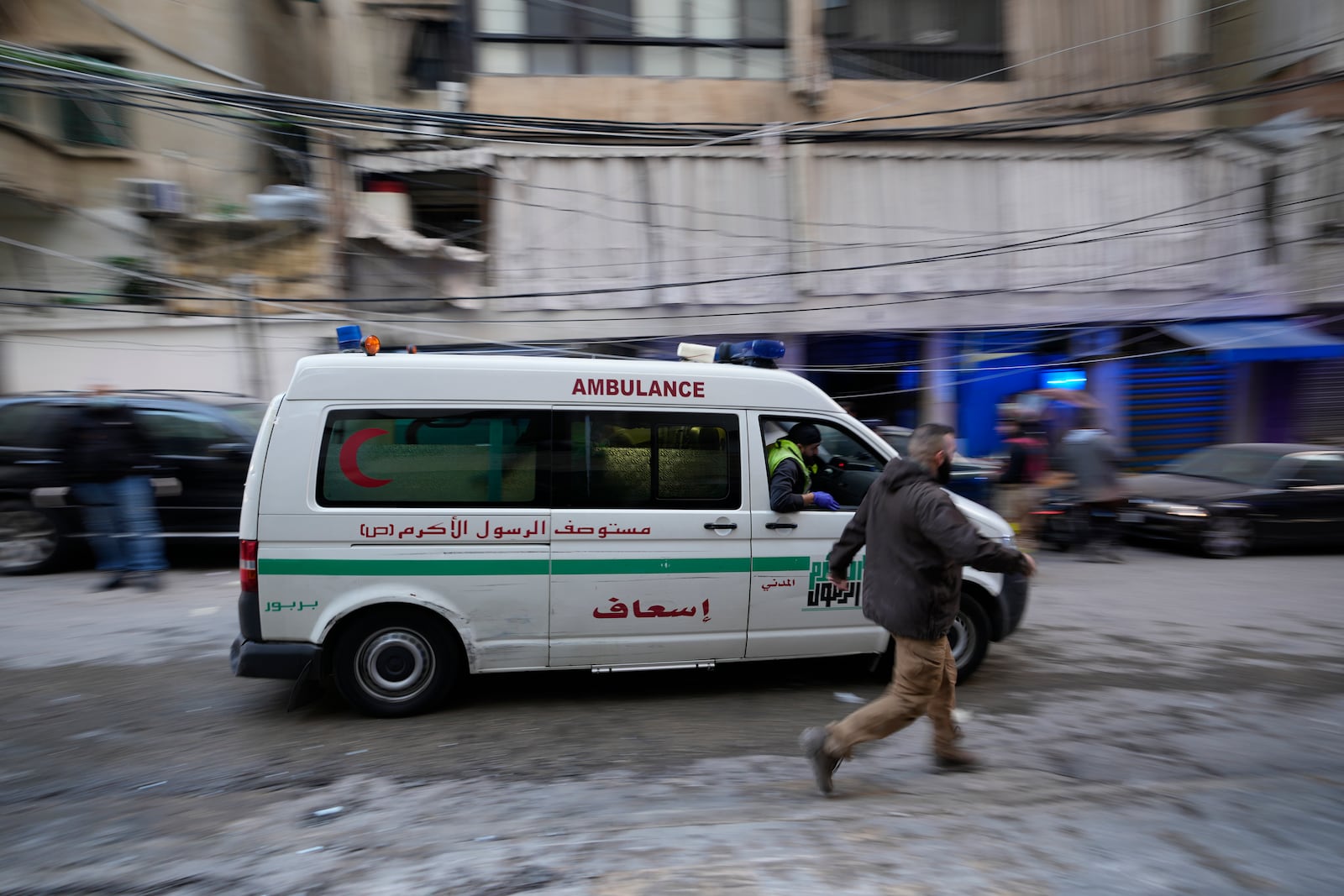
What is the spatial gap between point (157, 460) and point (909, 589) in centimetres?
784

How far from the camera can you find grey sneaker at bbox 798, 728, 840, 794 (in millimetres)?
3887

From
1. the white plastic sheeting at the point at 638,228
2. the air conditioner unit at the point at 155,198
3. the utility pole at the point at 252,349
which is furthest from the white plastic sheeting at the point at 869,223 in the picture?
the air conditioner unit at the point at 155,198

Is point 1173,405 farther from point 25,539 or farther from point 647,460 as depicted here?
point 25,539

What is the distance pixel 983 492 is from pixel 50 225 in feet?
48.0

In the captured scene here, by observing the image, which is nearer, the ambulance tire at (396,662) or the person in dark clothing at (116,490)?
the ambulance tire at (396,662)

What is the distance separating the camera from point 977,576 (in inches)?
208

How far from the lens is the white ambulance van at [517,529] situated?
4738 millimetres

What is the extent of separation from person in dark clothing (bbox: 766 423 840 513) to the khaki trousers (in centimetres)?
125

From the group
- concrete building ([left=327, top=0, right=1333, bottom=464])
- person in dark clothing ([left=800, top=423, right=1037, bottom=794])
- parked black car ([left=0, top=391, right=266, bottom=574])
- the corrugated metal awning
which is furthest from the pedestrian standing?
parked black car ([left=0, top=391, right=266, bottom=574])

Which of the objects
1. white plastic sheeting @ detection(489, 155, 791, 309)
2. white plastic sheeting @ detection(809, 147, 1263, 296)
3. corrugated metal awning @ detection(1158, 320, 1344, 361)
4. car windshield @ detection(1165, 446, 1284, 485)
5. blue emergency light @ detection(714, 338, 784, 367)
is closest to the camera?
blue emergency light @ detection(714, 338, 784, 367)

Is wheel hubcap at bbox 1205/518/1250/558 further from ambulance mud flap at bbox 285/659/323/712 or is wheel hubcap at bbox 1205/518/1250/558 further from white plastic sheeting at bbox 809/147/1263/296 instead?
ambulance mud flap at bbox 285/659/323/712

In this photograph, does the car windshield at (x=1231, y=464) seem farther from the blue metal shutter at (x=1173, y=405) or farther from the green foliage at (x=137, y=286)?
the green foliage at (x=137, y=286)

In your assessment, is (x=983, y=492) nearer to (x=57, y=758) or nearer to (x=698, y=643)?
(x=698, y=643)

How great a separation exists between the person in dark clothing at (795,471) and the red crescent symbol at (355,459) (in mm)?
2267
